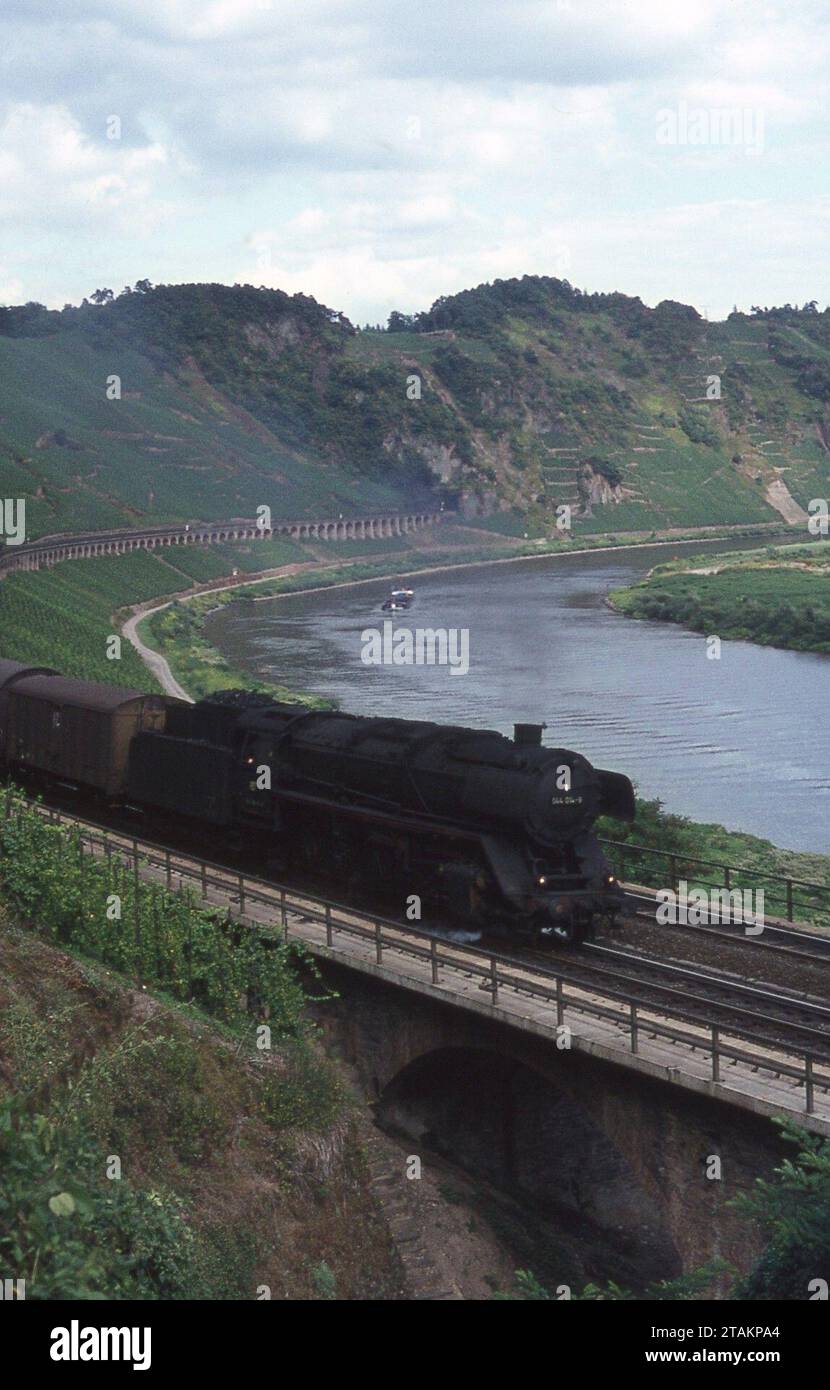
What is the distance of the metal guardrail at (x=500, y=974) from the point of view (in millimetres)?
18422

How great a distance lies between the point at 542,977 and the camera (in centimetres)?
2253

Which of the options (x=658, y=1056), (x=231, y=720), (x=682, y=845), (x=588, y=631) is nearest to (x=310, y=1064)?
(x=658, y=1056)

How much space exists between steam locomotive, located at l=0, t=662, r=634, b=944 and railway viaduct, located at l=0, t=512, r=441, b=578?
60843mm

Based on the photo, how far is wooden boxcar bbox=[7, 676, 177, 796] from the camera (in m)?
34.3

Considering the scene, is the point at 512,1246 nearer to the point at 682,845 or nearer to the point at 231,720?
the point at 231,720

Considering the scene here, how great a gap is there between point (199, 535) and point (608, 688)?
83689 millimetres

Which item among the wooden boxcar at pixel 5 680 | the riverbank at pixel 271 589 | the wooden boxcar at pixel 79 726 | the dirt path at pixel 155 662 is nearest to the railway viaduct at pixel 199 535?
the riverbank at pixel 271 589

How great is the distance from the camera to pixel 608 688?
73.7 m

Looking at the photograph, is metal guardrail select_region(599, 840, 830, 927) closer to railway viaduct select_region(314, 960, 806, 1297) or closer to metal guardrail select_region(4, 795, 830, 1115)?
metal guardrail select_region(4, 795, 830, 1115)

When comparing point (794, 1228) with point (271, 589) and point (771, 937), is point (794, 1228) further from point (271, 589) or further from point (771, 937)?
point (271, 589)

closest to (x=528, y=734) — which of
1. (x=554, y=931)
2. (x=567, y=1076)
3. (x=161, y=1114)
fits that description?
(x=554, y=931)

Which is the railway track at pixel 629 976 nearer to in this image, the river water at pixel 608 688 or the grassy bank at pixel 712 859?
the grassy bank at pixel 712 859
